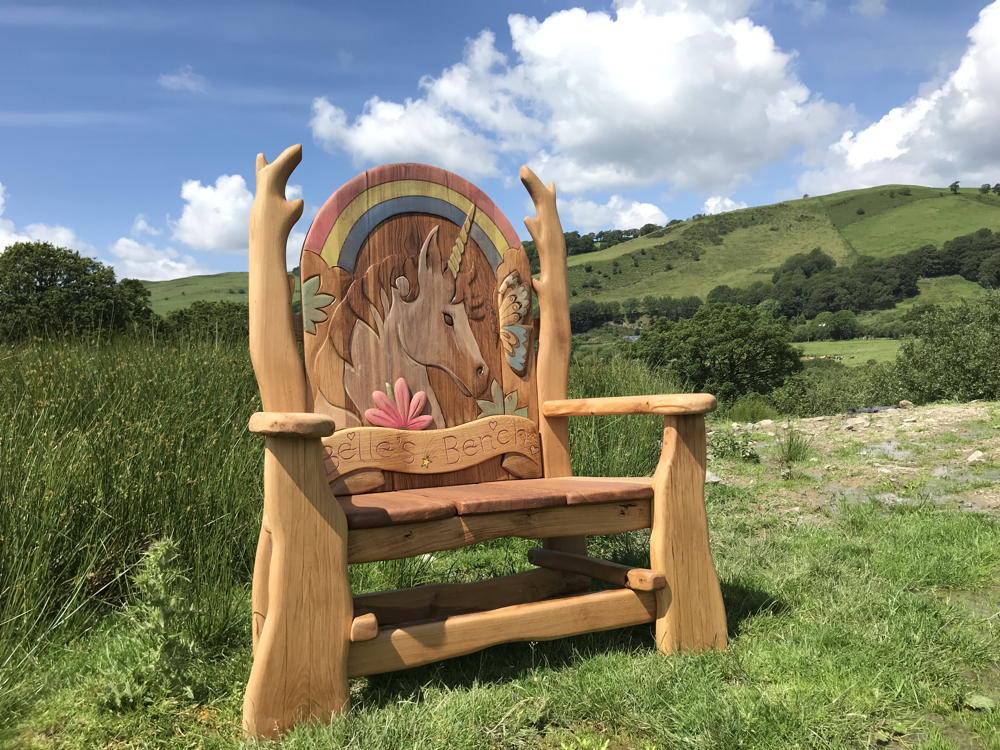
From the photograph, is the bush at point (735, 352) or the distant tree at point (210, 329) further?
the bush at point (735, 352)

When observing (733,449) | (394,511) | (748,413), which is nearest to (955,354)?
(748,413)

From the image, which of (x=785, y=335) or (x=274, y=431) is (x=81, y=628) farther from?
(x=785, y=335)

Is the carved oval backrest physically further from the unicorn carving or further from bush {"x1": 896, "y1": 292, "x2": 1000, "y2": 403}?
bush {"x1": 896, "y1": 292, "x2": 1000, "y2": 403}

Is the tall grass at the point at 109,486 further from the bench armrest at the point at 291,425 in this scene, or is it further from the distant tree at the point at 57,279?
the distant tree at the point at 57,279

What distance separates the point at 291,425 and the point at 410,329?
85cm

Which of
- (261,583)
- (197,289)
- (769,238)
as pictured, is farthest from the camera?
(769,238)

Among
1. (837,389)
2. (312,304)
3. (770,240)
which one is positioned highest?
(770,240)

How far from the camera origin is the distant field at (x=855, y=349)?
42281mm

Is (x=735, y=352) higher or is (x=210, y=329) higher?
(x=210, y=329)

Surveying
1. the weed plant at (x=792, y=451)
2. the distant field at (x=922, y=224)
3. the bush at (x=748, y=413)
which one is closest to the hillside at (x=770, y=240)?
the distant field at (x=922, y=224)

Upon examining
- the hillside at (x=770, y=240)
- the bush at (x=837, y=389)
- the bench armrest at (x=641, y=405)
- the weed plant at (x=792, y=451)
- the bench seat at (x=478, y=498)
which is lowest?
the bush at (x=837, y=389)

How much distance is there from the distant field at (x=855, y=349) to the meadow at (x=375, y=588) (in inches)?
1629

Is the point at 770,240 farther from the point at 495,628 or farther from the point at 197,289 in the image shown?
the point at 495,628

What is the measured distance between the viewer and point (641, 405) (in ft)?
8.21
